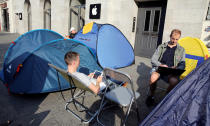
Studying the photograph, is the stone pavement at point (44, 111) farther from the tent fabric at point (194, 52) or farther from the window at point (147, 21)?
the window at point (147, 21)

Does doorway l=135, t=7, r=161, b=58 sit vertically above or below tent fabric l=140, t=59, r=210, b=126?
above

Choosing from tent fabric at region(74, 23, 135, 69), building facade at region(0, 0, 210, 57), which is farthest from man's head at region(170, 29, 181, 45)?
building facade at region(0, 0, 210, 57)

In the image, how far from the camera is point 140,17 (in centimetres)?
777

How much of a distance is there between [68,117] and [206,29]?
5.52 m

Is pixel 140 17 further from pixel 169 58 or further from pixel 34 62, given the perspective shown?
pixel 34 62

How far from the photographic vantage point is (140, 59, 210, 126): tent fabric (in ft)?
4.63

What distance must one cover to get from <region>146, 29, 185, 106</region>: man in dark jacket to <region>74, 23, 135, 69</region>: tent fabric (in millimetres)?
1913

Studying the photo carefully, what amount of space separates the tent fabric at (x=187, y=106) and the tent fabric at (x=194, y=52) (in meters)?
1.94

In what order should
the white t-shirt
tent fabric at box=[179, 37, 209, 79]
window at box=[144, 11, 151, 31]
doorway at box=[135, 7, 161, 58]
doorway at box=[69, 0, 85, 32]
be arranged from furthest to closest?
doorway at box=[69, 0, 85, 32] → window at box=[144, 11, 151, 31] → doorway at box=[135, 7, 161, 58] → tent fabric at box=[179, 37, 209, 79] → the white t-shirt

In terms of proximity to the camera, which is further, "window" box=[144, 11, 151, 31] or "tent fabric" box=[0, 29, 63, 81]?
"window" box=[144, 11, 151, 31]

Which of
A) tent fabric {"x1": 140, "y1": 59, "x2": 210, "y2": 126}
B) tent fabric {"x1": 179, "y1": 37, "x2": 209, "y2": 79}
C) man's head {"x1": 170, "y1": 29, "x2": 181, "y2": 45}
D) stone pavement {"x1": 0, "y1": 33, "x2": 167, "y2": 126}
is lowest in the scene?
stone pavement {"x1": 0, "y1": 33, "x2": 167, "y2": 126}

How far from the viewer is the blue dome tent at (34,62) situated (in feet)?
9.75

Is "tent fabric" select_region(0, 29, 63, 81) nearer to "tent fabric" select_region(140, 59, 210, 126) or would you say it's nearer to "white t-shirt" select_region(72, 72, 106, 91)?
"white t-shirt" select_region(72, 72, 106, 91)

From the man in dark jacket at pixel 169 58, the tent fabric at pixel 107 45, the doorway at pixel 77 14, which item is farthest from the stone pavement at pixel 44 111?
the doorway at pixel 77 14
